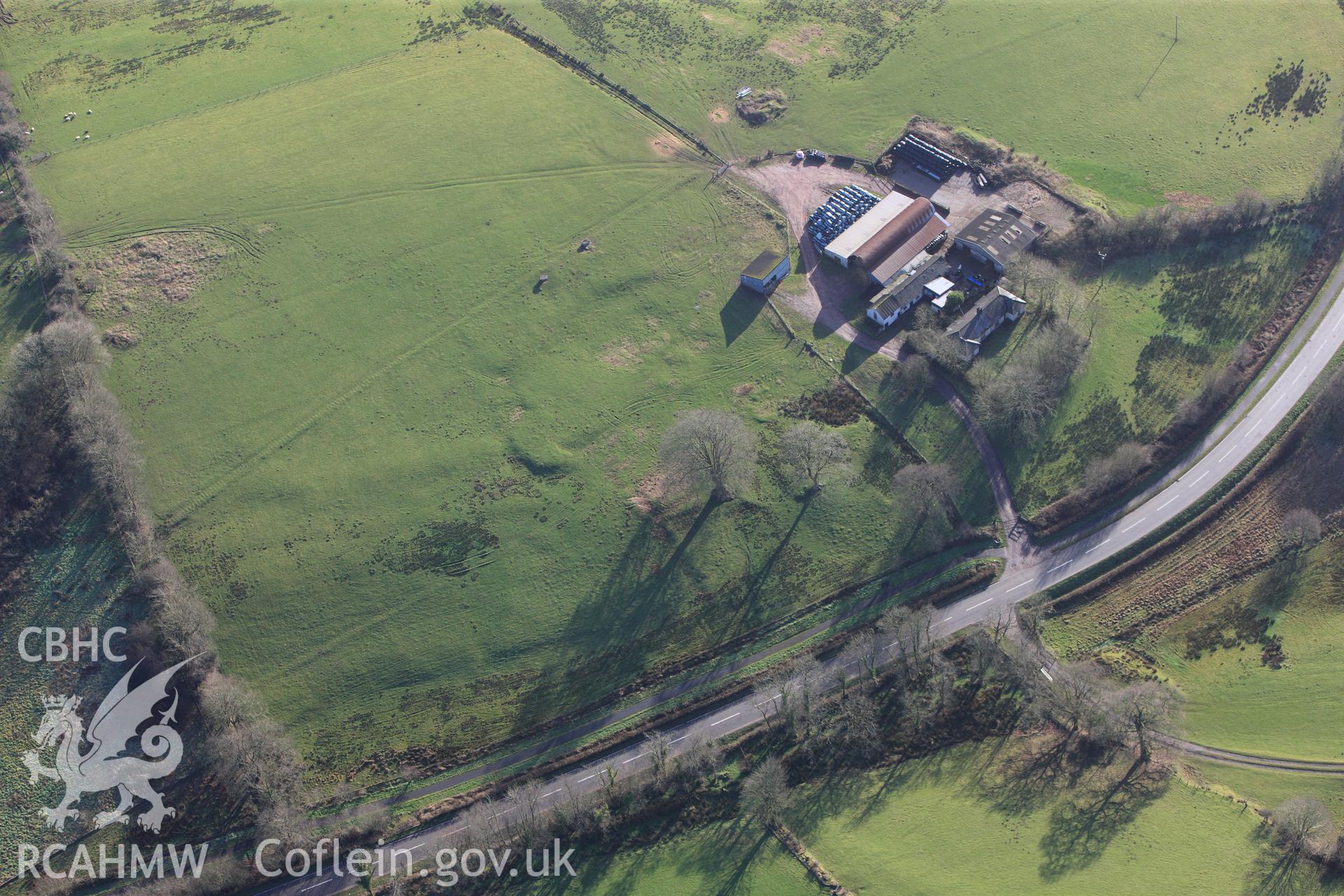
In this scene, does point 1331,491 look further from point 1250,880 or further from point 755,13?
point 755,13

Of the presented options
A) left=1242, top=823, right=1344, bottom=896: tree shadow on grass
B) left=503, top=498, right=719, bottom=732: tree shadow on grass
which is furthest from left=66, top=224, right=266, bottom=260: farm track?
left=1242, top=823, right=1344, bottom=896: tree shadow on grass

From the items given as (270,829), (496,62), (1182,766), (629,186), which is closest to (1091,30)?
(629,186)

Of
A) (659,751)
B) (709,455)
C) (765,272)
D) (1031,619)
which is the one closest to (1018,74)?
(765,272)

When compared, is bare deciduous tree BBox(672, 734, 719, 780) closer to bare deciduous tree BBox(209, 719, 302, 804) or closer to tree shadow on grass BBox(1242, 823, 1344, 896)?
bare deciduous tree BBox(209, 719, 302, 804)

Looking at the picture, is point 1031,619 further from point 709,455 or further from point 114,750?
point 114,750

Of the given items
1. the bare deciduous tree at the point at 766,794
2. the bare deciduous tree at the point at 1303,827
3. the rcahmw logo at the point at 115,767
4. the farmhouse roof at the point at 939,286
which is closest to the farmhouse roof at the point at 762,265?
the farmhouse roof at the point at 939,286

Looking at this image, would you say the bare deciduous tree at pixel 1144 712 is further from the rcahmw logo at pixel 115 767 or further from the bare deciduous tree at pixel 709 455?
the rcahmw logo at pixel 115 767
